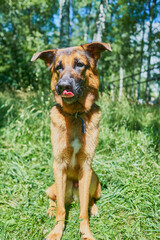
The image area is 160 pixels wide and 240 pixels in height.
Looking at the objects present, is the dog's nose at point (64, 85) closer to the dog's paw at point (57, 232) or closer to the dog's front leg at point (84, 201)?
the dog's front leg at point (84, 201)

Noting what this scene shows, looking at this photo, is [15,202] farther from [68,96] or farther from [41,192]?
[68,96]

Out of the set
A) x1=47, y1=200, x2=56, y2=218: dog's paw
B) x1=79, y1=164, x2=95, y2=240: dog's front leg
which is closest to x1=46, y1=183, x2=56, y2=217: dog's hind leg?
x1=47, y1=200, x2=56, y2=218: dog's paw

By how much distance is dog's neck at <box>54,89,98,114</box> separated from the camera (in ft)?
6.24

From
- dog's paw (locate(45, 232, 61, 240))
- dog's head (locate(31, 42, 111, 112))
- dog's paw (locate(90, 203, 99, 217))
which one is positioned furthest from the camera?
dog's paw (locate(90, 203, 99, 217))

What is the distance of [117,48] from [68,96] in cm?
1473

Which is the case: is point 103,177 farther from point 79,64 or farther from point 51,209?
point 79,64

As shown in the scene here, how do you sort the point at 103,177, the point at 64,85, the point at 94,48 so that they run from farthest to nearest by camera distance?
the point at 103,177, the point at 94,48, the point at 64,85

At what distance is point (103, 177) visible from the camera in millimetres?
2576

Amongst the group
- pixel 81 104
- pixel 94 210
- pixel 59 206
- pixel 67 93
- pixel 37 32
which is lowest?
pixel 94 210

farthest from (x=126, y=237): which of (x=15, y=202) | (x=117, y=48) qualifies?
(x=117, y=48)

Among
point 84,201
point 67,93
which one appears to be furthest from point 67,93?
point 84,201

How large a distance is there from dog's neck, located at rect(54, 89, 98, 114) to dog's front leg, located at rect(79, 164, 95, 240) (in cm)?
65

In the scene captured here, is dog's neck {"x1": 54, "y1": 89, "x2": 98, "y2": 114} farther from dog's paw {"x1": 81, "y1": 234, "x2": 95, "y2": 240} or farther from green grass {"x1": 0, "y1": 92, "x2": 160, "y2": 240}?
dog's paw {"x1": 81, "y1": 234, "x2": 95, "y2": 240}

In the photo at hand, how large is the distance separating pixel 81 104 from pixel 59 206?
3.85 ft
